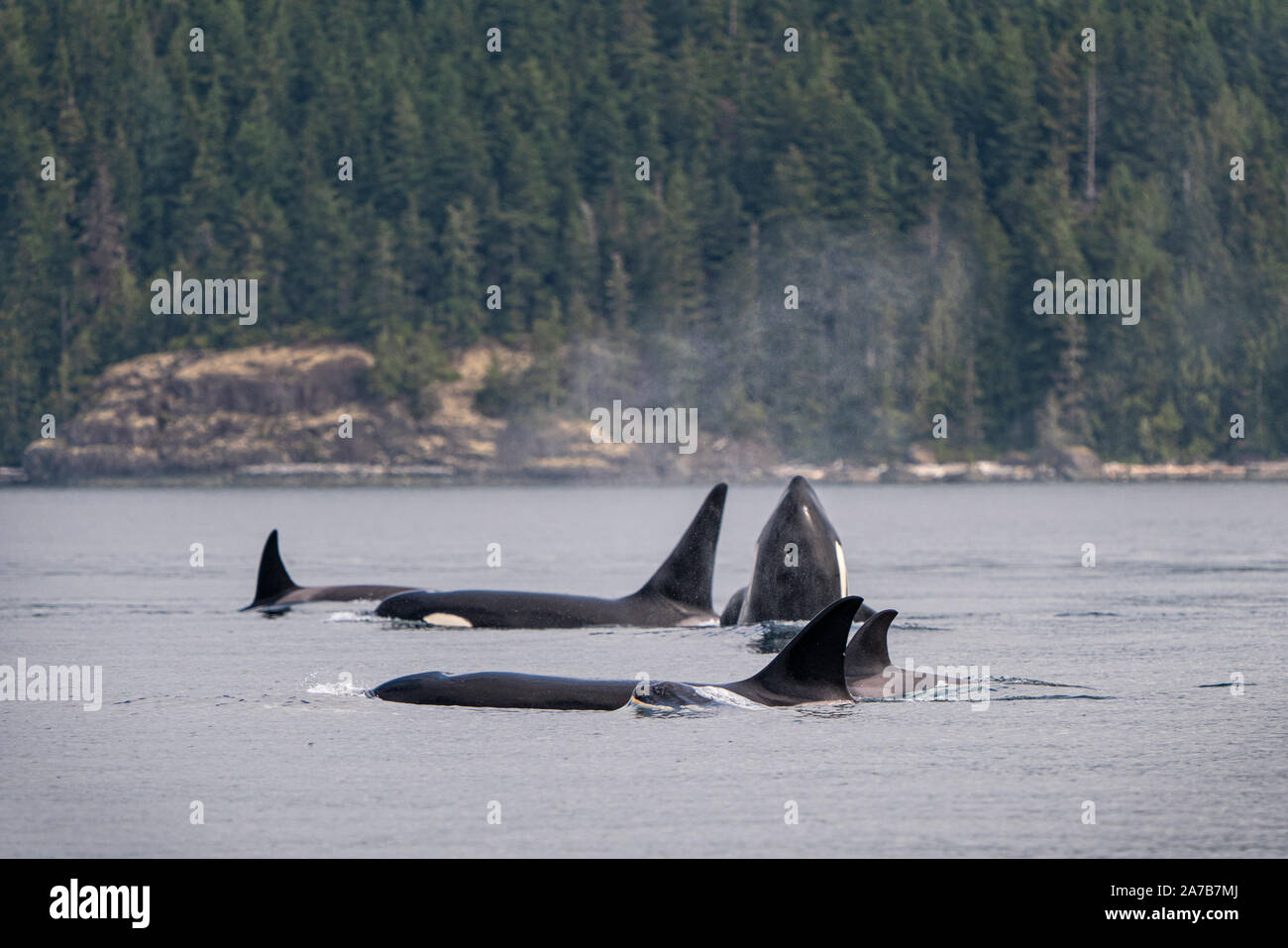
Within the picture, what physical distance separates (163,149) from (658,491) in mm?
65208

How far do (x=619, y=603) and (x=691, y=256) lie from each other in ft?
516

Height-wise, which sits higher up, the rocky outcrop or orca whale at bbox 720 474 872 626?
the rocky outcrop

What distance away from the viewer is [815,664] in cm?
1919

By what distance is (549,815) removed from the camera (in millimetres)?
14859

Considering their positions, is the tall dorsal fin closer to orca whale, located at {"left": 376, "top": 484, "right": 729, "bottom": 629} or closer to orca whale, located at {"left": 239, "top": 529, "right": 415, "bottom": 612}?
orca whale, located at {"left": 376, "top": 484, "right": 729, "bottom": 629}

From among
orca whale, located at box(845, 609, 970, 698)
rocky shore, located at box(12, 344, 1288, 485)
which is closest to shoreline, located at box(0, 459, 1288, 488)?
rocky shore, located at box(12, 344, 1288, 485)

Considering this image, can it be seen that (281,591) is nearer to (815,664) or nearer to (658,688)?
(658,688)

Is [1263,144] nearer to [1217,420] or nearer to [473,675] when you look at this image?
[1217,420]

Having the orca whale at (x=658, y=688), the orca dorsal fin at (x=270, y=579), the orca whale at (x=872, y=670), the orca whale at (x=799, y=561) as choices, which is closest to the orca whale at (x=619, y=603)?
the orca whale at (x=799, y=561)

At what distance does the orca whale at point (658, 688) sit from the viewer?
755 inches

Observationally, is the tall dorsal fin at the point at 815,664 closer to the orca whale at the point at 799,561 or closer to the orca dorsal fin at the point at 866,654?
the orca dorsal fin at the point at 866,654

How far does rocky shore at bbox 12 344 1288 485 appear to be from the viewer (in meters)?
168
